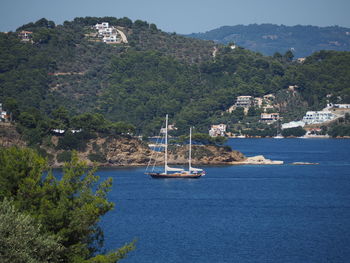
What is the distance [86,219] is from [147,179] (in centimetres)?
4420

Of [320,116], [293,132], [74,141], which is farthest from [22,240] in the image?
[320,116]

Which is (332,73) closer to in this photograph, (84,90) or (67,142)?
(84,90)

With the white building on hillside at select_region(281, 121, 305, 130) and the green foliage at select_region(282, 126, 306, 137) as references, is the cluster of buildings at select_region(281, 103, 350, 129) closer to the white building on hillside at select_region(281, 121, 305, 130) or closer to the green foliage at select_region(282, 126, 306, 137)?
the white building on hillside at select_region(281, 121, 305, 130)

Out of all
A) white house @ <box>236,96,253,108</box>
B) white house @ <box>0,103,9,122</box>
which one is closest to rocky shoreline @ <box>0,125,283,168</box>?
white house @ <box>0,103,9,122</box>

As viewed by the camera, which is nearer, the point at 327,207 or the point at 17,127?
the point at 327,207

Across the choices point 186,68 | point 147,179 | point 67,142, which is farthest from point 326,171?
point 186,68

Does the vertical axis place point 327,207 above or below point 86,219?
below

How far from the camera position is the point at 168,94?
142375 mm

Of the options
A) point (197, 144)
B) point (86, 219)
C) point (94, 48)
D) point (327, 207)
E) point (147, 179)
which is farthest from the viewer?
point (94, 48)

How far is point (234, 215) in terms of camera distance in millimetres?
47500

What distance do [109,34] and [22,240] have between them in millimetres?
140753

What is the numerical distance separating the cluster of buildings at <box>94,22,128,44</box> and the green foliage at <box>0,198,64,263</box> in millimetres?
136302

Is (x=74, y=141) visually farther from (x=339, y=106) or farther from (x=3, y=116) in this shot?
(x=339, y=106)

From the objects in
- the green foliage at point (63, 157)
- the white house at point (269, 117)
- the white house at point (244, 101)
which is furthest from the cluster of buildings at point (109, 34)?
the green foliage at point (63, 157)
